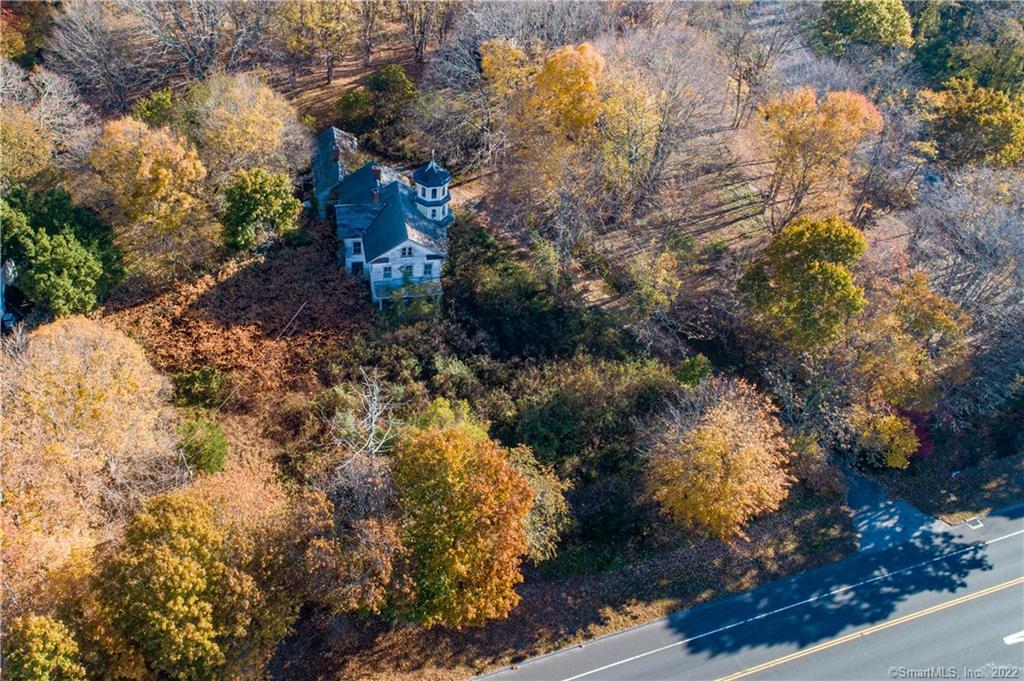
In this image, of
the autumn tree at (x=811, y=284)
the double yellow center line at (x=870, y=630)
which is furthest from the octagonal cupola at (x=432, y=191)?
the double yellow center line at (x=870, y=630)

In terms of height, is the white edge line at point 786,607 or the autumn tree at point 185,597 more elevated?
the autumn tree at point 185,597

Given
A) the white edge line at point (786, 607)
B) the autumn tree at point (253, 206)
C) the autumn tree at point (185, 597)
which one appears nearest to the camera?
the autumn tree at point (185, 597)

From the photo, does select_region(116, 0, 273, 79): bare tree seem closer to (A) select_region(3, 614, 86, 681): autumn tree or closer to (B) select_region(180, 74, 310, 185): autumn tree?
(B) select_region(180, 74, 310, 185): autumn tree

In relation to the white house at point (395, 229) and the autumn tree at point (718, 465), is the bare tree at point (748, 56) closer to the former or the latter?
the white house at point (395, 229)

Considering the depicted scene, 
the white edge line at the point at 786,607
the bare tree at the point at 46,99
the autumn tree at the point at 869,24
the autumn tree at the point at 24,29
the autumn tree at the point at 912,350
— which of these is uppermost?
the autumn tree at the point at 869,24

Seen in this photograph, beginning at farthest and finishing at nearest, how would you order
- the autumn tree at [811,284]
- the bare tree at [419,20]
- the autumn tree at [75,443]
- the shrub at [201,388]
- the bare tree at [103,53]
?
the bare tree at [419,20], the bare tree at [103,53], the shrub at [201,388], the autumn tree at [811,284], the autumn tree at [75,443]

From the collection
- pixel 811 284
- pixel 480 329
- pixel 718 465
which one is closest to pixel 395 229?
pixel 480 329
